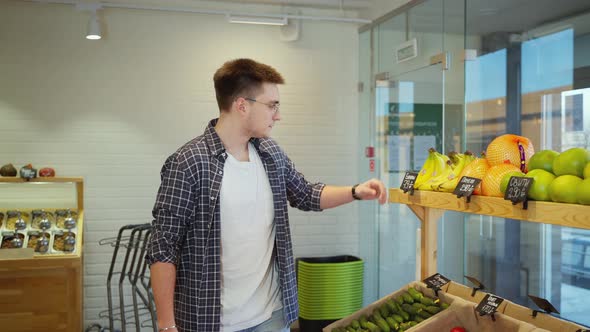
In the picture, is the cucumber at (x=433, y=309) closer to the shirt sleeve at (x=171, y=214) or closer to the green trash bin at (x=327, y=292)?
the shirt sleeve at (x=171, y=214)

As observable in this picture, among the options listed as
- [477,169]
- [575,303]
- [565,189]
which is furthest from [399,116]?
[565,189]

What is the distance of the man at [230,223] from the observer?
2.17 metres

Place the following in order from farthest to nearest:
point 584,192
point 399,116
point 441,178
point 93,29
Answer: point 399,116
point 93,29
point 441,178
point 584,192

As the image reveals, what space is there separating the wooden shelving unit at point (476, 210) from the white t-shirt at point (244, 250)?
77 centimetres

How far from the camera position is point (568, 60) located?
376 cm

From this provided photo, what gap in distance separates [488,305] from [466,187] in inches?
20.3

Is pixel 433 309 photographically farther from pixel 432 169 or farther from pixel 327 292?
pixel 327 292

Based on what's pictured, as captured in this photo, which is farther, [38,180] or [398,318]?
[38,180]

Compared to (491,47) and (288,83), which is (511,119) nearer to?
(491,47)

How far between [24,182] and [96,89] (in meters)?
1.42

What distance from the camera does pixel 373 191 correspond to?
232cm

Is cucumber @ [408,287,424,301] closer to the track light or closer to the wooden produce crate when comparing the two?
the wooden produce crate

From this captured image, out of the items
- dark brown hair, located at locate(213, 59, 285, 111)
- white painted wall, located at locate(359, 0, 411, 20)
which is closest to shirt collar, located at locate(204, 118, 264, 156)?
dark brown hair, located at locate(213, 59, 285, 111)

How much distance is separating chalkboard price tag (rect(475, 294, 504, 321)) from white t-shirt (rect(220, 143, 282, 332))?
33.0 inches
